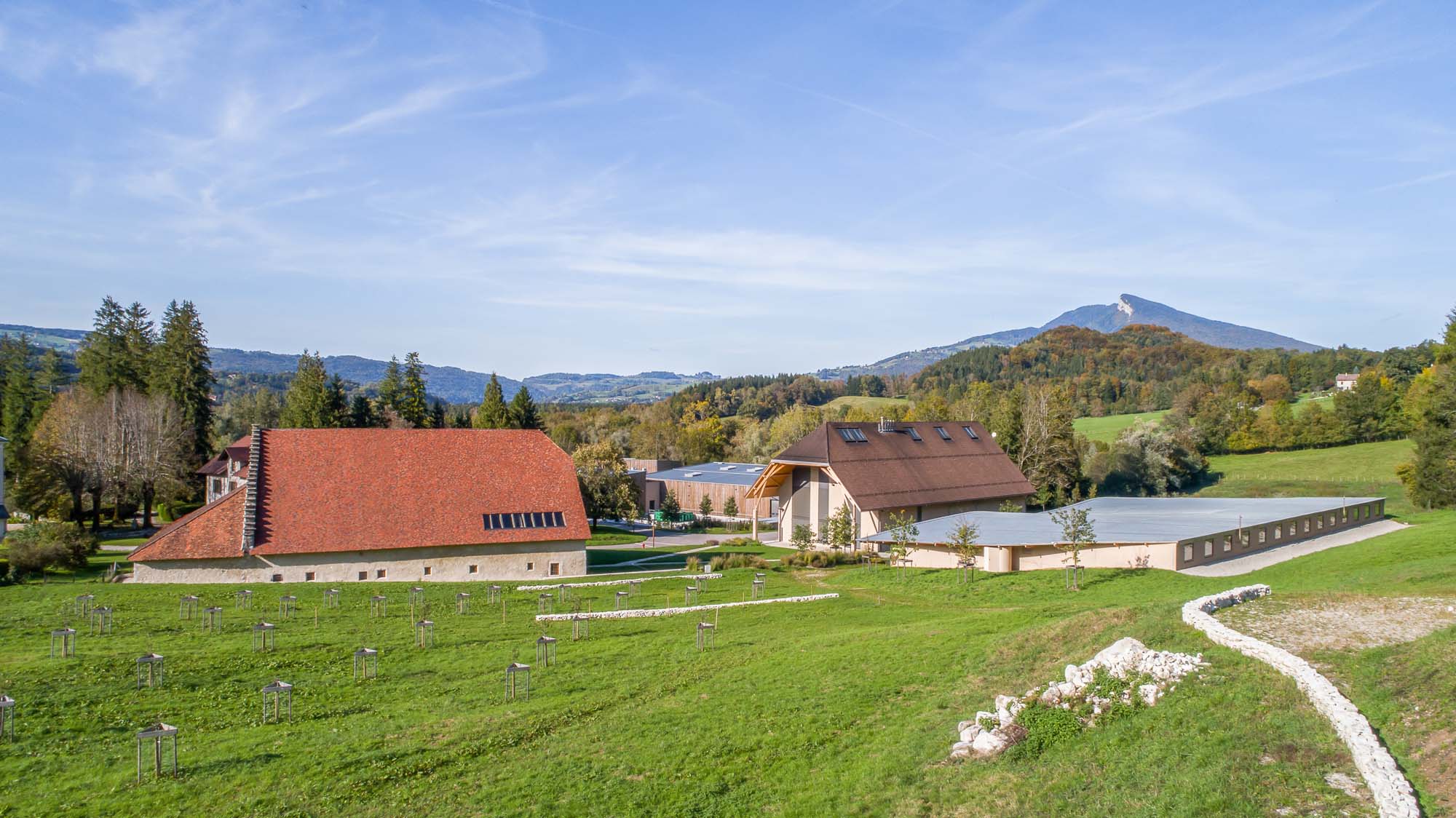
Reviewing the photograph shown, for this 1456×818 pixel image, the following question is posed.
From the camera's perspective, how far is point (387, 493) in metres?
35.7

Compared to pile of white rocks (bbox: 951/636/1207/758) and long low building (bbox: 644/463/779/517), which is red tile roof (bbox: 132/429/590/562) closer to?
long low building (bbox: 644/463/779/517)

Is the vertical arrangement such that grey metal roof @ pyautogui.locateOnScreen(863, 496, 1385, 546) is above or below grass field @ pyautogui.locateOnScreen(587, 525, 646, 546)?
above

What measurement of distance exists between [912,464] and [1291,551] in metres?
19.4

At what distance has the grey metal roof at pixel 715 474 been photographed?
65.8 meters

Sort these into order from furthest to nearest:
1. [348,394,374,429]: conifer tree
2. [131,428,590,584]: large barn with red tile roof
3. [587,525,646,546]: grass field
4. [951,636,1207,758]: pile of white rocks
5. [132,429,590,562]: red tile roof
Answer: [348,394,374,429]: conifer tree
[587,525,646,546]: grass field
[132,429,590,562]: red tile roof
[131,428,590,584]: large barn with red tile roof
[951,636,1207,758]: pile of white rocks

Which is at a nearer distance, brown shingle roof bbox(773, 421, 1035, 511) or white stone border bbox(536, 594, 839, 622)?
white stone border bbox(536, 594, 839, 622)

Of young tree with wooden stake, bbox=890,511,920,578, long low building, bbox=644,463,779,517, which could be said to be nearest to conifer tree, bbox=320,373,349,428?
long low building, bbox=644,463,779,517

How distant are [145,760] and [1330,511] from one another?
44.6 m

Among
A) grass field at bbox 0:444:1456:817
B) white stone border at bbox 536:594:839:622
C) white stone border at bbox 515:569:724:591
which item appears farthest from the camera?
white stone border at bbox 515:569:724:591

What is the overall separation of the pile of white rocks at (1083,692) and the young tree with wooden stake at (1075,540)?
14.2 meters

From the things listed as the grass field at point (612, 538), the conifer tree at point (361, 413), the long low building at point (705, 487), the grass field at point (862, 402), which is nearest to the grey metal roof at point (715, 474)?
the long low building at point (705, 487)

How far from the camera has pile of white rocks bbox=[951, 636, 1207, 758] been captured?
12.0m

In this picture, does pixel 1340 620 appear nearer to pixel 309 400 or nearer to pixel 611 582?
pixel 611 582

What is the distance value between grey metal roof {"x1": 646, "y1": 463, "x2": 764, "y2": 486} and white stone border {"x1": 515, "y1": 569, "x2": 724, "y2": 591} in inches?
1139
